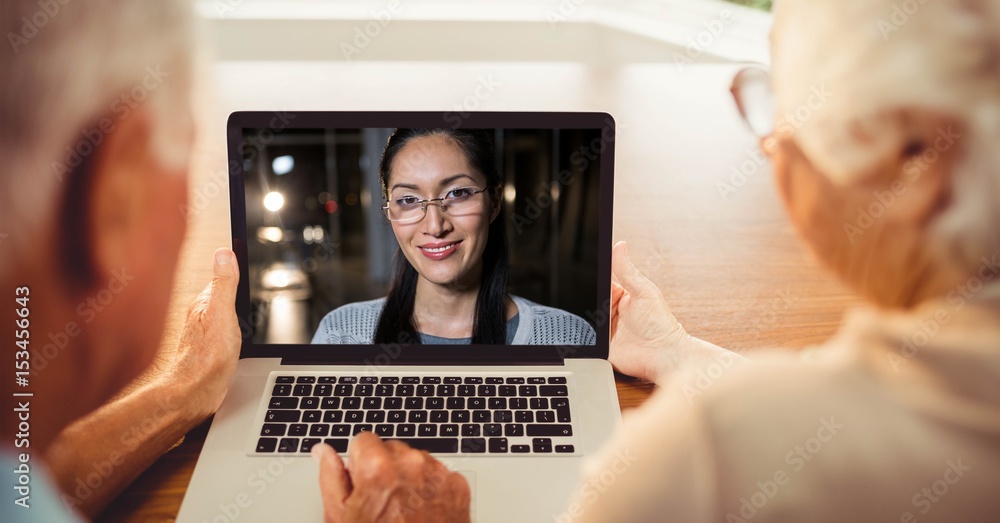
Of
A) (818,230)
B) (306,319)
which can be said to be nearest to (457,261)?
(306,319)

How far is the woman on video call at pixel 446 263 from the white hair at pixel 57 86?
0.37 metres

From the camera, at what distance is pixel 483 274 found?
2.80 feet

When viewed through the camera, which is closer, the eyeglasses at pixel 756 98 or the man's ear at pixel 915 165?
the man's ear at pixel 915 165

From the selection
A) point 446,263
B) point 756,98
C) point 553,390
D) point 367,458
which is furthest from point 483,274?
point 756,98

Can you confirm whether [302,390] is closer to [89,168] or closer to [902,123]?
[89,168]

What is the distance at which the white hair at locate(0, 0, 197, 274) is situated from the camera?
0.81 meters

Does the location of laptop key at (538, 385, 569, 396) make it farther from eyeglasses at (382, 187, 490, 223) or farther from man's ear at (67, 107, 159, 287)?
man's ear at (67, 107, 159, 287)

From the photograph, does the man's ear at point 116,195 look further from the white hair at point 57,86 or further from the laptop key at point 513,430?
the laptop key at point 513,430

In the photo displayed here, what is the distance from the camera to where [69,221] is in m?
0.84

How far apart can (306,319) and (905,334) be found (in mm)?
754

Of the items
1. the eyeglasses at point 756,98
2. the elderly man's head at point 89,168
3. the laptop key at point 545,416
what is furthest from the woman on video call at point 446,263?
the eyeglasses at point 756,98

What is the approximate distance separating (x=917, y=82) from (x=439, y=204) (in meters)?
0.61

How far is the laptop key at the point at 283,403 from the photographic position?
2.59 feet

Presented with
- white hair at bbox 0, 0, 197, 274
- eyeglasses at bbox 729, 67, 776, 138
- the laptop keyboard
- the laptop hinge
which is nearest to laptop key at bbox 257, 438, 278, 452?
the laptop keyboard
